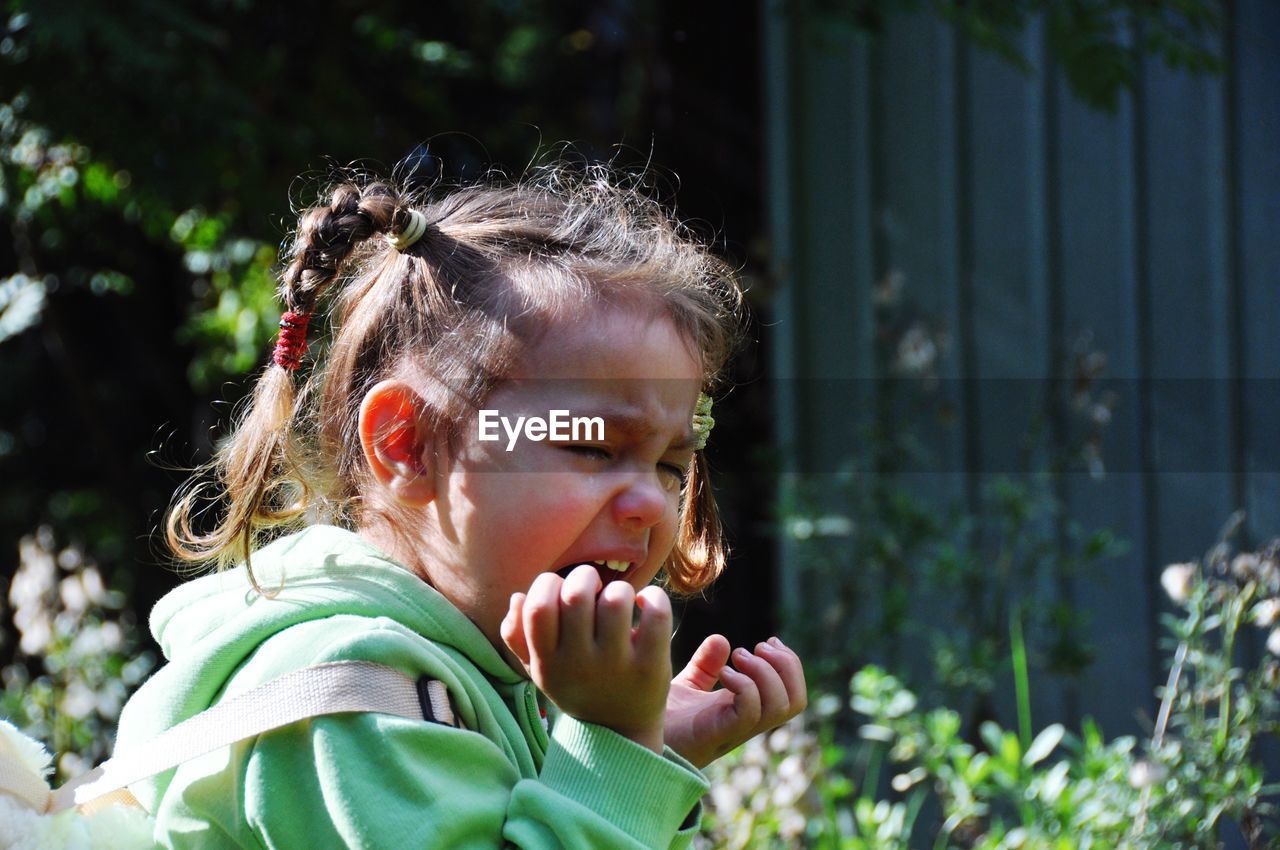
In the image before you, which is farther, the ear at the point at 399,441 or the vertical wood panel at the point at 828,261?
the vertical wood panel at the point at 828,261

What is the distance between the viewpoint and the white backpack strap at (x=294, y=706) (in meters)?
1.13

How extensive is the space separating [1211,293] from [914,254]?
820 mm

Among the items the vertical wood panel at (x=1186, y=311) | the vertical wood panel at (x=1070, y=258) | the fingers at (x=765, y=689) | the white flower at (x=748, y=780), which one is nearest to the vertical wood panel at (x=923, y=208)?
the vertical wood panel at (x=1070, y=258)

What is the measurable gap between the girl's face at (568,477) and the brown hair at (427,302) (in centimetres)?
5

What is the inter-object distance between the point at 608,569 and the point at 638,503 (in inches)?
3.7

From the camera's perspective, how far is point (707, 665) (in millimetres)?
1500

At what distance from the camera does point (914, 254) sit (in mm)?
3545

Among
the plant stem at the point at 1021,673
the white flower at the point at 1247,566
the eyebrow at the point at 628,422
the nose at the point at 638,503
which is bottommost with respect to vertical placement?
the plant stem at the point at 1021,673

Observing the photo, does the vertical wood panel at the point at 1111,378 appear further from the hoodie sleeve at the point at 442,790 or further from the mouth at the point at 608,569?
the hoodie sleeve at the point at 442,790

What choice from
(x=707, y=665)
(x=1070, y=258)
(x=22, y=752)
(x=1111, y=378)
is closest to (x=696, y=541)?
(x=707, y=665)

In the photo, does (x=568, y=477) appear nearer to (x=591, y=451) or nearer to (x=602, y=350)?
(x=591, y=451)

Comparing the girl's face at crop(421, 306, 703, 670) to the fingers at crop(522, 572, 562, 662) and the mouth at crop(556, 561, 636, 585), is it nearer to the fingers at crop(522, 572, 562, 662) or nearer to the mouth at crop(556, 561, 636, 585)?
the mouth at crop(556, 561, 636, 585)

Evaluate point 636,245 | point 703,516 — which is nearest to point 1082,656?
point 703,516

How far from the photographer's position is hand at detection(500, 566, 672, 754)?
1.14m
